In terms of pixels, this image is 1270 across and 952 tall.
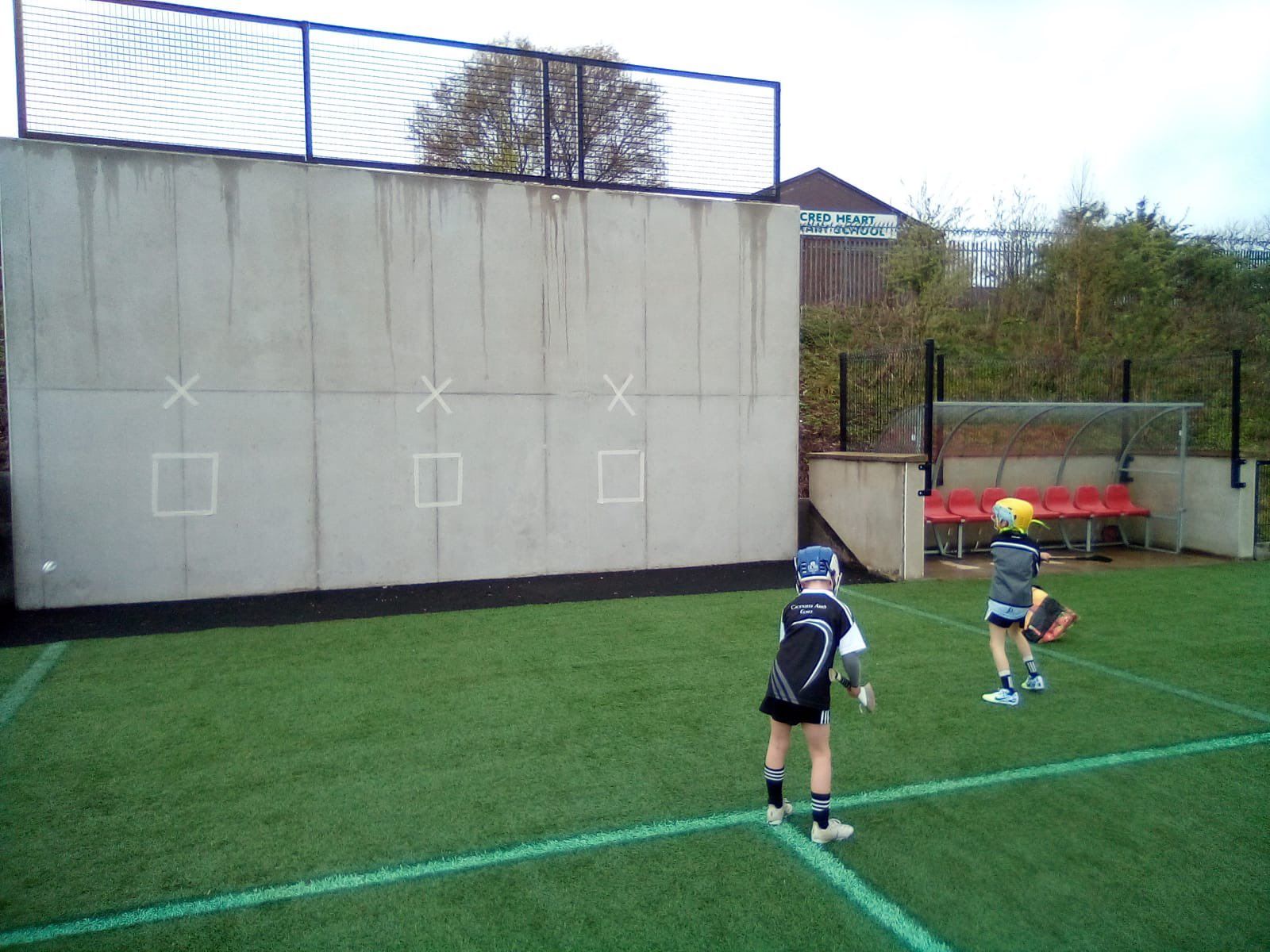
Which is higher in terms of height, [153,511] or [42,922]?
[153,511]

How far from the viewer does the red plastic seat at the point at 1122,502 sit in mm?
14359

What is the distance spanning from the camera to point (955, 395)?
1730cm

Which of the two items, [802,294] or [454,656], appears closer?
[454,656]

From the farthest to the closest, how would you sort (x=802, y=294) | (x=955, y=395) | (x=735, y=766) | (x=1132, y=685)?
(x=802, y=294) < (x=955, y=395) < (x=1132, y=685) < (x=735, y=766)

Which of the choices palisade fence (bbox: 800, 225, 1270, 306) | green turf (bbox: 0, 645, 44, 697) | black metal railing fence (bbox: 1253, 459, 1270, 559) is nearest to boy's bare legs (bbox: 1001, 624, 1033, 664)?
green turf (bbox: 0, 645, 44, 697)

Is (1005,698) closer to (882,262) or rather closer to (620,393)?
(620,393)

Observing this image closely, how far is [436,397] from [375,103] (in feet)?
12.2

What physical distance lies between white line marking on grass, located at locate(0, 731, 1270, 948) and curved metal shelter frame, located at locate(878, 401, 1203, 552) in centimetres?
746

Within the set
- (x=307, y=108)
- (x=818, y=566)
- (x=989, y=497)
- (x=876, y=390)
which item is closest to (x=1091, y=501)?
(x=989, y=497)

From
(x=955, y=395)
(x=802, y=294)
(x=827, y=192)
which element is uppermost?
(x=827, y=192)

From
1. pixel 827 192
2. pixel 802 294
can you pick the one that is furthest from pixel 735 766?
pixel 827 192

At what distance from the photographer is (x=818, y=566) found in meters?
4.42

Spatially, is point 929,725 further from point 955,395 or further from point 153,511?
point 955,395

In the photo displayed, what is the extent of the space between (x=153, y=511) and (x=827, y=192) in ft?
99.3
